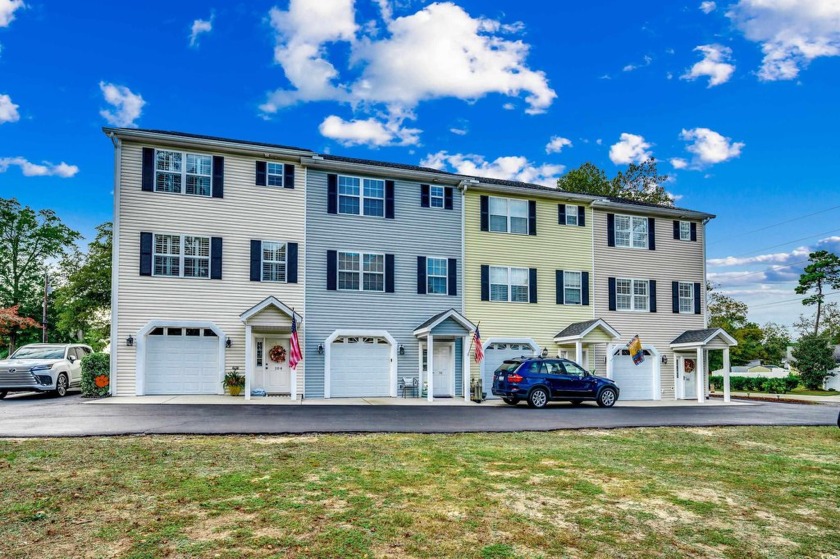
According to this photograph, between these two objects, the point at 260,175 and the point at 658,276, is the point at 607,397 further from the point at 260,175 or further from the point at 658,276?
the point at 260,175

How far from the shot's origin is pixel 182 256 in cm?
1919

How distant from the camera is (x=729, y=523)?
18.6 ft

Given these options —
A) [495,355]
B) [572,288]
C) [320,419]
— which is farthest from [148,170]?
[572,288]

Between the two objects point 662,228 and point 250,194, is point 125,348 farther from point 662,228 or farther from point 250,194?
point 662,228

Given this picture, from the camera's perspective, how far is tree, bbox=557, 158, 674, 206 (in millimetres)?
38250

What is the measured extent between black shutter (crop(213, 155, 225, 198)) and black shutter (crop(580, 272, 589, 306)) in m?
14.5

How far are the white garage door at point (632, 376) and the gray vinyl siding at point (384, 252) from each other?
24.5ft

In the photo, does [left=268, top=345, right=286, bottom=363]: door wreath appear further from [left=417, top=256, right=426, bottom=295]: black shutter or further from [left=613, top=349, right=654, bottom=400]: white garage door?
[left=613, top=349, right=654, bottom=400]: white garage door

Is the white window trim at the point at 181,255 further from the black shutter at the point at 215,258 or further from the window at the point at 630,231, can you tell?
the window at the point at 630,231

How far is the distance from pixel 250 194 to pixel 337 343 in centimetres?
600

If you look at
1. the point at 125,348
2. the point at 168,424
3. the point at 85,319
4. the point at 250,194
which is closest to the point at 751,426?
the point at 168,424

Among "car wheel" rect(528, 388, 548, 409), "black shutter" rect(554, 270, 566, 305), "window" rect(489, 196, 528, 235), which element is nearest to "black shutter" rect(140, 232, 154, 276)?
"window" rect(489, 196, 528, 235)

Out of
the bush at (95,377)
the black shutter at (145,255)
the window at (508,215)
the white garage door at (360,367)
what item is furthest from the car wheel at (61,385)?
the window at (508,215)

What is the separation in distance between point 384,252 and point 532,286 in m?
6.34
